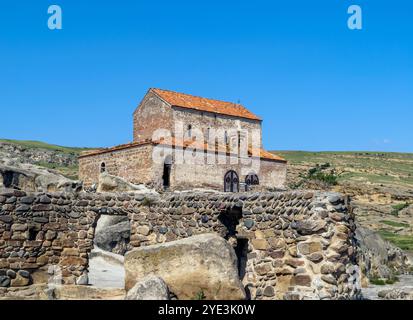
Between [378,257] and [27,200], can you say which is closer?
[27,200]

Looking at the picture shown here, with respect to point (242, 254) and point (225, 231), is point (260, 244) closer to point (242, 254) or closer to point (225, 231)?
point (242, 254)

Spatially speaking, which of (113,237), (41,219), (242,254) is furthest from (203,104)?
(242,254)

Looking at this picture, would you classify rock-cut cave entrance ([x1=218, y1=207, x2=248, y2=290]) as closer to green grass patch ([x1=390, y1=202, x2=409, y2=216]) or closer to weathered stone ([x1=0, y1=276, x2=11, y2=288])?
weathered stone ([x1=0, y1=276, x2=11, y2=288])

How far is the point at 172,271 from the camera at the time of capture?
923cm

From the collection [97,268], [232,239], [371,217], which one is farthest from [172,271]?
[371,217]

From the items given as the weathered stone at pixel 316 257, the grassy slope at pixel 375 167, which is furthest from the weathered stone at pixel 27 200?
the grassy slope at pixel 375 167

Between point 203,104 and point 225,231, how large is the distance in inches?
1211

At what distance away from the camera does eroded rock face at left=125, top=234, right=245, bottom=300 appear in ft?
29.5

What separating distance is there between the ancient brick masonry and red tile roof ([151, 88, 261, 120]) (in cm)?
2617

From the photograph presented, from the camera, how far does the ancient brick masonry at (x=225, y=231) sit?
30.5ft

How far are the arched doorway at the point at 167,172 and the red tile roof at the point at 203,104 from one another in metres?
5.98

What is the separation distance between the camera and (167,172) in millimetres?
33781

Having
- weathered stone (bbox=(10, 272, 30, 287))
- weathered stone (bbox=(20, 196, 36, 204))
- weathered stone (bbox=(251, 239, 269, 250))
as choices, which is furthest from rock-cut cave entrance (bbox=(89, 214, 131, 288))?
weathered stone (bbox=(251, 239, 269, 250))
